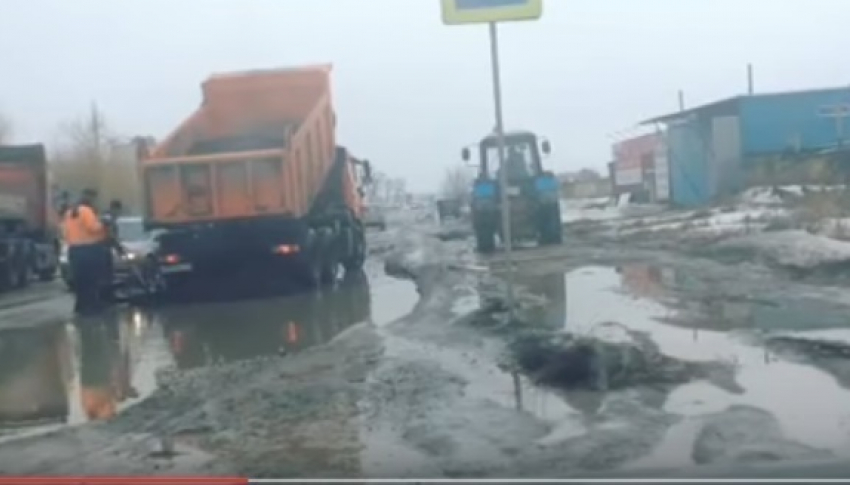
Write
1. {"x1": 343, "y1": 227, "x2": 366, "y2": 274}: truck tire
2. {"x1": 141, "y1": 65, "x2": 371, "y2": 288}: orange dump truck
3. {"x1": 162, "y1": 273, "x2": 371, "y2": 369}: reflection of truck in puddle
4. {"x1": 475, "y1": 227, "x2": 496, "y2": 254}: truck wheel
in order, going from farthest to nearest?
{"x1": 475, "y1": 227, "x2": 496, "y2": 254}: truck wheel < {"x1": 343, "y1": 227, "x2": 366, "y2": 274}: truck tire < {"x1": 141, "y1": 65, "x2": 371, "y2": 288}: orange dump truck < {"x1": 162, "y1": 273, "x2": 371, "y2": 369}: reflection of truck in puddle

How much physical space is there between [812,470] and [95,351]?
925cm

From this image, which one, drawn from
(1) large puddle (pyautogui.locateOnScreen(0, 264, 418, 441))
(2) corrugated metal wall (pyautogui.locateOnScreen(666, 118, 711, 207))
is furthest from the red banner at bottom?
(2) corrugated metal wall (pyautogui.locateOnScreen(666, 118, 711, 207))

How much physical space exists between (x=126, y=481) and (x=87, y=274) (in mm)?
12271

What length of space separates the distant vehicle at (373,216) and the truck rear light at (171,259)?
7654 mm

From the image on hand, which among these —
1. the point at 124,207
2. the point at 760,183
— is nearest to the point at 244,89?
the point at 124,207

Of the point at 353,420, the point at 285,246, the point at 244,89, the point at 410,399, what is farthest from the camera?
the point at 244,89

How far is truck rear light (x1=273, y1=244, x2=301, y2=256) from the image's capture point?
63.5 ft

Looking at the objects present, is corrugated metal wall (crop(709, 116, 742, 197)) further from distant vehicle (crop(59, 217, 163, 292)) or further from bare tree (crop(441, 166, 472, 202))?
distant vehicle (crop(59, 217, 163, 292))

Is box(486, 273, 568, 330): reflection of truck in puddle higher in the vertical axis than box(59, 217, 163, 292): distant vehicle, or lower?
lower

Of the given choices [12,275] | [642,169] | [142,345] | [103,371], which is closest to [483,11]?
[103,371]

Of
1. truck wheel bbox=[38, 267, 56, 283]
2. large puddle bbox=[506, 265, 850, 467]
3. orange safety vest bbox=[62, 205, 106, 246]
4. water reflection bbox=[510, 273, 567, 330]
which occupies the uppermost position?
orange safety vest bbox=[62, 205, 106, 246]

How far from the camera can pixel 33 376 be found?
11625mm

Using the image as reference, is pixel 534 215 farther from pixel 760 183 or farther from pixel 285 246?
pixel 760 183

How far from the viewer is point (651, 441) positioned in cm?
683
